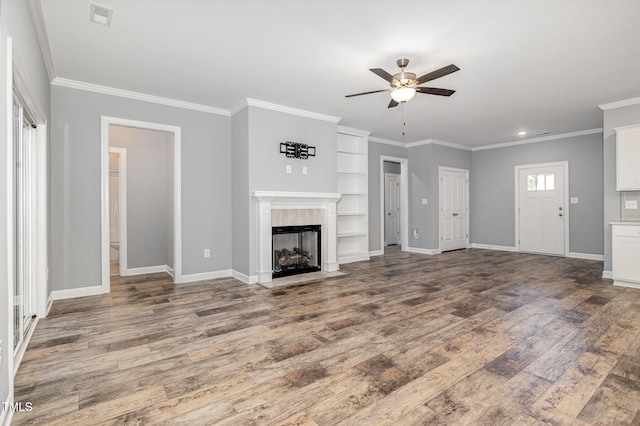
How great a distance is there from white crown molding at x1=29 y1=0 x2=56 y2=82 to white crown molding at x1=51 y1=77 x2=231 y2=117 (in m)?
0.23

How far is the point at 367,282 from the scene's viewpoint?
4680 millimetres

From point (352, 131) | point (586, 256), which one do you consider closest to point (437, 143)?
point (352, 131)

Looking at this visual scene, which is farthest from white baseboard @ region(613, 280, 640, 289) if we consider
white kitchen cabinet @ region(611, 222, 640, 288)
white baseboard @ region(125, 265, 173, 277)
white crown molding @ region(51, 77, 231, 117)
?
white baseboard @ region(125, 265, 173, 277)

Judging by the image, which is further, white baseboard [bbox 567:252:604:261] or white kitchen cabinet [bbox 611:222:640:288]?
white baseboard [bbox 567:252:604:261]

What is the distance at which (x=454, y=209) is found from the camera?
26.2 ft

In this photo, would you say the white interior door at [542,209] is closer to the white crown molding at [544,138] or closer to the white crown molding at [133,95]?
the white crown molding at [544,138]

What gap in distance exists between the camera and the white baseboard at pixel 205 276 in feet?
15.5

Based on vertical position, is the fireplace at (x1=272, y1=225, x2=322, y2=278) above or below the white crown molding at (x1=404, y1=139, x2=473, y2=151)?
below

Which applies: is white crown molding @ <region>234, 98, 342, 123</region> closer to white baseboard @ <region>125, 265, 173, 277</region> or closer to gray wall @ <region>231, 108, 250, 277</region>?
gray wall @ <region>231, 108, 250, 277</region>

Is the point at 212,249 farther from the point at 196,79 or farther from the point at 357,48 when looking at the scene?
the point at 357,48

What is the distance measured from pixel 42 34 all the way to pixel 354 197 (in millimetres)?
5137

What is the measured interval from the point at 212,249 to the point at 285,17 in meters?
3.48

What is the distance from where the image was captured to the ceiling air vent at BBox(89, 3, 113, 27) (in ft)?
8.12

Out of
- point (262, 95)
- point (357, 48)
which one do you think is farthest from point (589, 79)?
point (262, 95)
